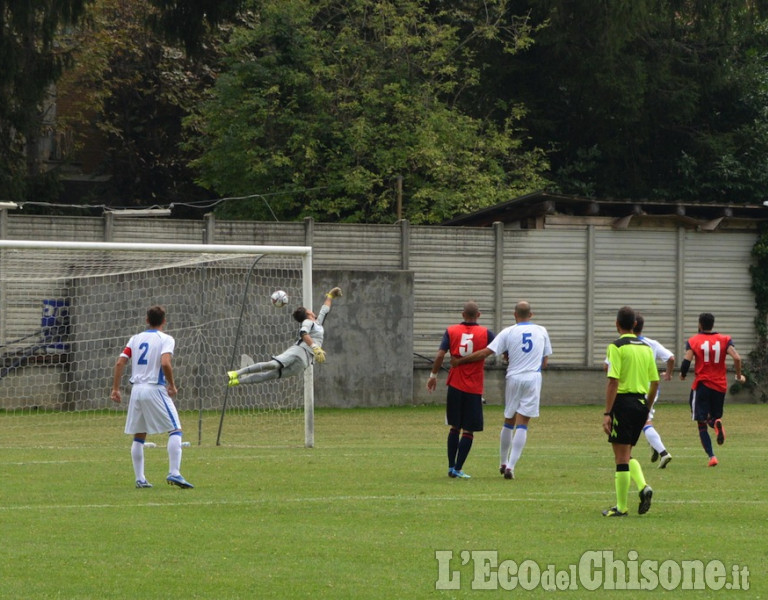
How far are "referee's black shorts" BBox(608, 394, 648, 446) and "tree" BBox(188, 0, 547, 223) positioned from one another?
25.0m

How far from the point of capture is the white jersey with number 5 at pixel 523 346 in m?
15.8

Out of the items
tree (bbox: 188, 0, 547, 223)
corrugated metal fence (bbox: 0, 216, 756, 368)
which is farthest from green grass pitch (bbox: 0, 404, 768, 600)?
tree (bbox: 188, 0, 547, 223)

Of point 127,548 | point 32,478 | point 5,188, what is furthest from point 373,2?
point 127,548

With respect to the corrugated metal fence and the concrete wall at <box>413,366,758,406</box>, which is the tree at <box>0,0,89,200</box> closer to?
the corrugated metal fence

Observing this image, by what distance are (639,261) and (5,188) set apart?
16439 mm

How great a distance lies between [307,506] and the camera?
12.7 meters

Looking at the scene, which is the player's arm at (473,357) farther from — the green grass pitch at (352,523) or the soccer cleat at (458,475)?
the green grass pitch at (352,523)

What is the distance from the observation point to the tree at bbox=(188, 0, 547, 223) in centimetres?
3759

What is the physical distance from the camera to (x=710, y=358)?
18.1 meters

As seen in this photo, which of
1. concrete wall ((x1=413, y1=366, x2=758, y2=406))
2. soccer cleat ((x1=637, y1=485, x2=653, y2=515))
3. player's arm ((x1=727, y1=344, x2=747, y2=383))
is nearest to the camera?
soccer cleat ((x1=637, y1=485, x2=653, y2=515))

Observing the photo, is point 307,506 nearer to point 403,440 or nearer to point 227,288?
point 403,440

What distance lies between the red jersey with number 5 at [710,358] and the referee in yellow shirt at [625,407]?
20.4ft

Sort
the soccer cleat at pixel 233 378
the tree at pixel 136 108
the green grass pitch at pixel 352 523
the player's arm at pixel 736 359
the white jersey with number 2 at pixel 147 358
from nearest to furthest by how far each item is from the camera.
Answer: the green grass pitch at pixel 352 523, the white jersey with number 2 at pixel 147 358, the player's arm at pixel 736 359, the soccer cleat at pixel 233 378, the tree at pixel 136 108

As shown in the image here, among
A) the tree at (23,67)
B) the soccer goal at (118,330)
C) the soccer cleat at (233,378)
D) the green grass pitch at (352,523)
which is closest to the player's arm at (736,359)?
the green grass pitch at (352,523)
